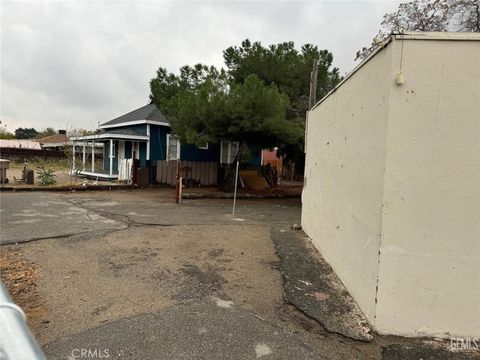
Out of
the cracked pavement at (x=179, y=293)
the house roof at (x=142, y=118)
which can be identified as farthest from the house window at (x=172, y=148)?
the cracked pavement at (x=179, y=293)

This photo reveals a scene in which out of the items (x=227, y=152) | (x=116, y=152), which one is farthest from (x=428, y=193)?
(x=116, y=152)

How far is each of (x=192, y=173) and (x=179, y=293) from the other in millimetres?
13986

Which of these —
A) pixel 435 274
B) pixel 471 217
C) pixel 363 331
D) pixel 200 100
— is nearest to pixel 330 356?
pixel 363 331

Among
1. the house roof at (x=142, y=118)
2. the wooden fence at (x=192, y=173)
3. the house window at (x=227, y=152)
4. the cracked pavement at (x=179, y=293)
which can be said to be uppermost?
the house roof at (x=142, y=118)

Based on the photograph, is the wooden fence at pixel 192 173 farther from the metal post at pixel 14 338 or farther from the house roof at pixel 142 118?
the metal post at pixel 14 338

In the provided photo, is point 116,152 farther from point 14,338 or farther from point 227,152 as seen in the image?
point 14,338

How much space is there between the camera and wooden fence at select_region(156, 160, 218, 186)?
57.1 feet

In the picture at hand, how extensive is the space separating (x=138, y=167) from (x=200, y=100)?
5.93 meters

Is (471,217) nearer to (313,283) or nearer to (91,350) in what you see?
(313,283)

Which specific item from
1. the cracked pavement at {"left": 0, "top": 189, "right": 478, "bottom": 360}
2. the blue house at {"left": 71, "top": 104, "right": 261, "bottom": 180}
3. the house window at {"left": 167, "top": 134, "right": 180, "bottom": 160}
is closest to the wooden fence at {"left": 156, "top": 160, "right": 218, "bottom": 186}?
the blue house at {"left": 71, "top": 104, "right": 261, "bottom": 180}

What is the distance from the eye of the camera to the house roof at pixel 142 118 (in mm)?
18109

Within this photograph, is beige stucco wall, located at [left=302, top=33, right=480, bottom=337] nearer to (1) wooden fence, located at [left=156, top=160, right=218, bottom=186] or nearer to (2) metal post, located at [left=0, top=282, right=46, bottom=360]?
(2) metal post, located at [left=0, top=282, right=46, bottom=360]

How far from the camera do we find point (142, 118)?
18312mm

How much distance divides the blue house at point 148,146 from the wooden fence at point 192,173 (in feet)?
1.79
